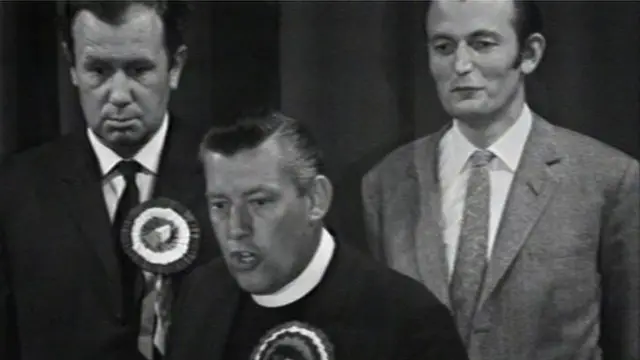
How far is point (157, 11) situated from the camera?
1990 millimetres

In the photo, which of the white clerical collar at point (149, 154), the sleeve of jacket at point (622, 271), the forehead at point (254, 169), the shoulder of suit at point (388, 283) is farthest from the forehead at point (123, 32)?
the sleeve of jacket at point (622, 271)

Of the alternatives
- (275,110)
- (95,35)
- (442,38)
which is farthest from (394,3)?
(95,35)

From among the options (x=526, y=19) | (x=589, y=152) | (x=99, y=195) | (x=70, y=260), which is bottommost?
(x=70, y=260)

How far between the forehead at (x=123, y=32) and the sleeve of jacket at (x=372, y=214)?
0.43 meters

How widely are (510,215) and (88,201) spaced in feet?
2.38

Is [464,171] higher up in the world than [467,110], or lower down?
lower down

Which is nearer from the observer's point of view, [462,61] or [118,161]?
[462,61]

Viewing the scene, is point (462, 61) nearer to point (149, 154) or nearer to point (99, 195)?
point (149, 154)

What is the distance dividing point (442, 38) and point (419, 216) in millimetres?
302

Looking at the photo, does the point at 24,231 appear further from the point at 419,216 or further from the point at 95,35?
the point at 419,216

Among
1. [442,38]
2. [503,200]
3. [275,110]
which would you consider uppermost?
[442,38]

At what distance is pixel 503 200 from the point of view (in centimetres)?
190

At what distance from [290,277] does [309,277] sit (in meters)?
0.03

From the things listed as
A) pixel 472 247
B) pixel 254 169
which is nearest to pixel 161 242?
pixel 254 169
